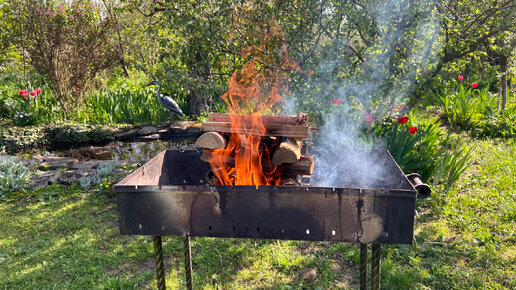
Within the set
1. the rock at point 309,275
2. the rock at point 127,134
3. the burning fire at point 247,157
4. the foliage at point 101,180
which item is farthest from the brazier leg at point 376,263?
the rock at point 127,134

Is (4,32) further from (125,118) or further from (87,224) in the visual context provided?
(87,224)

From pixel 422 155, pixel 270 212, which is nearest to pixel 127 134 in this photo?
pixel 422 155

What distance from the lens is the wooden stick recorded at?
2264 millimetres

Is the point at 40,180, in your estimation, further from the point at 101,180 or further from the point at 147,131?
the point at 147,131

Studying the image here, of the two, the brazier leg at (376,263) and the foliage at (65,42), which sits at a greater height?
the foliage at (65,42)

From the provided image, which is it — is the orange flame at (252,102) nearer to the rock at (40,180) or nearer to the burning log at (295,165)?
the burning log at (295,165)

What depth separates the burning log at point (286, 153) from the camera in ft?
7.30

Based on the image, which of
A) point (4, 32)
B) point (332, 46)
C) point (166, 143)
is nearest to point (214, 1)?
point (332, 46)

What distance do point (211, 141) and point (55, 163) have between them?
213 inches

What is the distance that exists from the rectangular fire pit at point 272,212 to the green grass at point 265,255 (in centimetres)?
126

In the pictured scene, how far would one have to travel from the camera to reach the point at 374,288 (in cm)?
228

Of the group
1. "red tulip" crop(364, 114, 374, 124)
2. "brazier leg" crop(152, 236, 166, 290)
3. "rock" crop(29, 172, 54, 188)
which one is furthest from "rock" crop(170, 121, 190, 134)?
"brazier leg" crop(152, 236, 166, 290)

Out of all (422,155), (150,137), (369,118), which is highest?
(369,118)

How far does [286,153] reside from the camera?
2.23 m
